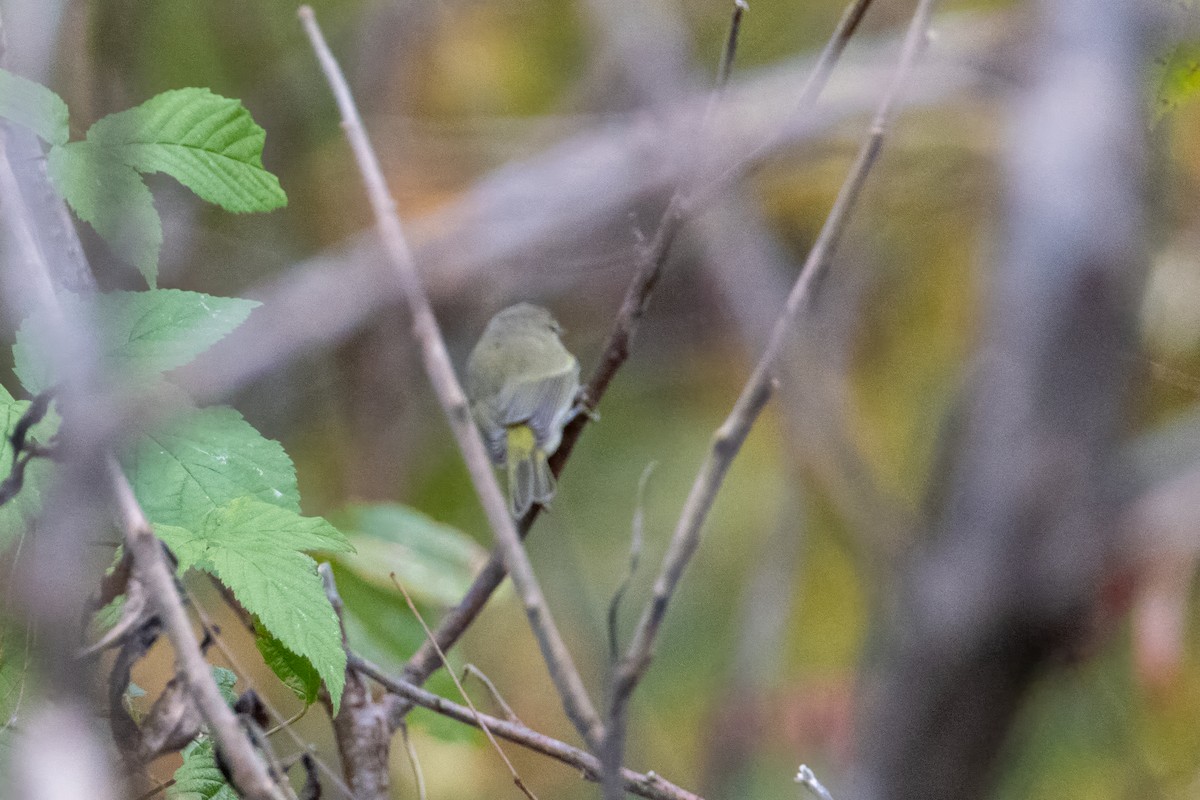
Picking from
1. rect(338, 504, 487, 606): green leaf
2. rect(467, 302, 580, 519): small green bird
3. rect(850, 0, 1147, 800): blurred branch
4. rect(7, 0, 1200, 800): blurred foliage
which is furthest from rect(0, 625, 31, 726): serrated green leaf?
rect(7, 0, 1200, 800): blurred foliage

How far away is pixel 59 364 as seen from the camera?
305 mm

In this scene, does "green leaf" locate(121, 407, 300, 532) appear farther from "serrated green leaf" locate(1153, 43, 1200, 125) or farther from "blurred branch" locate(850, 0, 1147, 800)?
"blurred branch" locate(850, 0, 1147, 800)

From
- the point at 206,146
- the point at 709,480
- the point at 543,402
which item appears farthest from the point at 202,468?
the point at 543,402

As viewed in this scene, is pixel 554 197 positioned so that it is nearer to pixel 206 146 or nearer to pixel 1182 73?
pixel 1182 73

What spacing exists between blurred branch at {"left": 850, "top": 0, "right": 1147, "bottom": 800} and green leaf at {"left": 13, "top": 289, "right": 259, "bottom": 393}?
4.41ft

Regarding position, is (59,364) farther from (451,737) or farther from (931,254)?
(931,254)

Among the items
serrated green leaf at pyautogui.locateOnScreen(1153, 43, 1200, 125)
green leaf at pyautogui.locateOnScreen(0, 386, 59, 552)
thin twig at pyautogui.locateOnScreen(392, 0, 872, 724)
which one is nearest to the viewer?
green leaf at pyautogui.locateOnScreen(0, 386, 59, 552)

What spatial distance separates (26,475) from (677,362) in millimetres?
2393

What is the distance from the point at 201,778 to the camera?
580 millimetres

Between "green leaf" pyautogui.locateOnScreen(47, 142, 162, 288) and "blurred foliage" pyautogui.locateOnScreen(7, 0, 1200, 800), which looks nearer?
"green leaf" pyautogui.locateOnScreen(47, 142, 162, 288)

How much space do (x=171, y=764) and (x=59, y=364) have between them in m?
0.84

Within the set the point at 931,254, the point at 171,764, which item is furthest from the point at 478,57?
the point at 171,764

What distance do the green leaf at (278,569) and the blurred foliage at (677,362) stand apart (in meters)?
1.58

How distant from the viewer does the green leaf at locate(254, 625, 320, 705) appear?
1.99 ft
